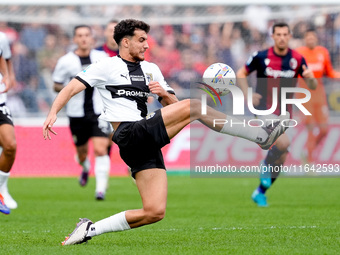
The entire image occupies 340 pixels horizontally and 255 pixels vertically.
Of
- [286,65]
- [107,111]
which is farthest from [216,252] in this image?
[286,65]

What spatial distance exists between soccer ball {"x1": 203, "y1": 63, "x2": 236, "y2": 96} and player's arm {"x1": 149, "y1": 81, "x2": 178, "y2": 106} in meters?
0.48

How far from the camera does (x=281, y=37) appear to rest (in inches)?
411

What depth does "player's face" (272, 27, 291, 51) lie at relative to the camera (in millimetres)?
10375

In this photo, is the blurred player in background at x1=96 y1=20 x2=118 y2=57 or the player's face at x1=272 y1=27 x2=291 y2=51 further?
the blurred player in background at x1=96 y1=20 x2=118 y2=57

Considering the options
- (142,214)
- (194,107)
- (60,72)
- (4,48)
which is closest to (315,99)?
(60,72)

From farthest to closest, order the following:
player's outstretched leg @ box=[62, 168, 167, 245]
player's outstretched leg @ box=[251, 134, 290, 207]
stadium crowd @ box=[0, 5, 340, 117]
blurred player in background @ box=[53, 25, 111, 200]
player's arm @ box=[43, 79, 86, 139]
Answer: stadium crowd @ box=[0, 5, 340, 117] → blurred player in background @ box=[53, 25, 111, 200] → player's outstretched leg @ box=[251, 134, 290, 207] → player's outstretched leg @ box=[62, 168, 167, 245] → player's arm @ box=[43, 79, 86, 139]

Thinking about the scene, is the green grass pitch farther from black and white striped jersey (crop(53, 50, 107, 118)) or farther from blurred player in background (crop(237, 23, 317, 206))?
black and white striped jersey (crop(53, 50, 107, 118))

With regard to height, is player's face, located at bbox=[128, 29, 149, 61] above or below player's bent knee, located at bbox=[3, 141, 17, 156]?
above

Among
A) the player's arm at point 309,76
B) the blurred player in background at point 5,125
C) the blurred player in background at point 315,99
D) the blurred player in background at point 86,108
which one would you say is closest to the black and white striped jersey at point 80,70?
the blurred player in background at point 86,108

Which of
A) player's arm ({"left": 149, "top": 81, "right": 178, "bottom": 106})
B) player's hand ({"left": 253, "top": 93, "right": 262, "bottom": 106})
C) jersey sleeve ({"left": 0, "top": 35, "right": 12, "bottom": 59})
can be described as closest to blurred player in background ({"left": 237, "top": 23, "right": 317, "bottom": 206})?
player's hand ({"left": 253, "top": 93, "right": 262, "bottom": 106})

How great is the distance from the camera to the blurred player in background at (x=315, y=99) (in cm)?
1603

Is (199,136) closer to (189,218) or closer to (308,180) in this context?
(308,180)

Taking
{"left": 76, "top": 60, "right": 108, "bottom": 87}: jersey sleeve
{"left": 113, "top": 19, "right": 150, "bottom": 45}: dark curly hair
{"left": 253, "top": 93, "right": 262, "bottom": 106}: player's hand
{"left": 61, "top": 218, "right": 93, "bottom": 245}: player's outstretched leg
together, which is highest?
{"left": 113, "top": 19, "right": 150, "bottom": 45}: dark curly hair

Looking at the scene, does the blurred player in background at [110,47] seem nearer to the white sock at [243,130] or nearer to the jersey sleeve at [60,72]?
the jersey sleeve at [60,72]
